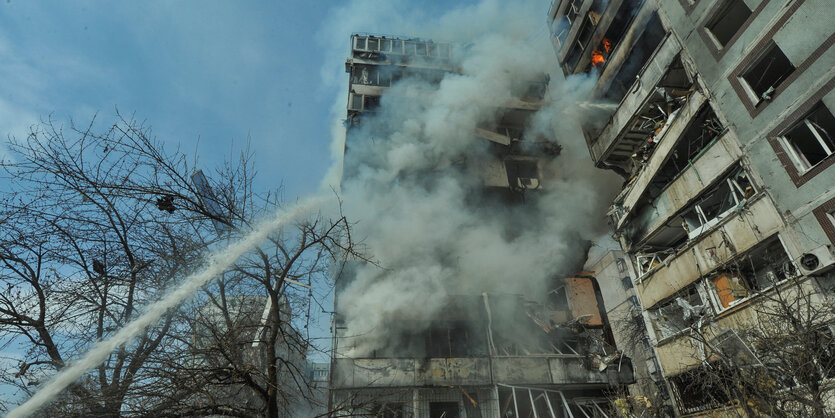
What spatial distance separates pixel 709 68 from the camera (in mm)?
13297

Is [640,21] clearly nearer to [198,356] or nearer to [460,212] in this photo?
[460,212]

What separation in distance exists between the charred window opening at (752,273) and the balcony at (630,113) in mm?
6811

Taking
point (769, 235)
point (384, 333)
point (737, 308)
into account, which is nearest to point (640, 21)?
point (769, 235)

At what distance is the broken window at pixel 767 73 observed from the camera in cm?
1154

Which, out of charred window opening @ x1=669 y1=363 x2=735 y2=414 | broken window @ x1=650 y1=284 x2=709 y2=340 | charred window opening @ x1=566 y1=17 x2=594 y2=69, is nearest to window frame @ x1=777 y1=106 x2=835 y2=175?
broken window @ x1=650 y1=284 x2=709 y2=340

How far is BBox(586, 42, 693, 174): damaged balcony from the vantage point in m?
15.0

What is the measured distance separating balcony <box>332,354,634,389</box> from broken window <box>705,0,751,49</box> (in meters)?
15.4

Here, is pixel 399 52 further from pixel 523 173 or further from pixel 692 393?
pixel 692 393

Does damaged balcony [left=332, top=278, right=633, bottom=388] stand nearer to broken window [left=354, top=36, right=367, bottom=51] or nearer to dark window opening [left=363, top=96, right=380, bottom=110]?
dark window opening [left=363, top=96, right=380, bottom=110]

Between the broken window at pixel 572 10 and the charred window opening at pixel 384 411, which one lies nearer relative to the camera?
the charred window opening at pixel 384 411

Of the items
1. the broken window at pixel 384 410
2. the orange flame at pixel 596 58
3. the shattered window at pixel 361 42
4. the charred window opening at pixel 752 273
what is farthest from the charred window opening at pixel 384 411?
the shattered window at pixel 361 42

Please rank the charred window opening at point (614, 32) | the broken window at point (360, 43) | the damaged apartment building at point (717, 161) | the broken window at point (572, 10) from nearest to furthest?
the damaged apartment building at point (717, 161)
the charred window opening at point (614, 32)
the broken window at point (572, 10)
the broken window at point (360, 43)

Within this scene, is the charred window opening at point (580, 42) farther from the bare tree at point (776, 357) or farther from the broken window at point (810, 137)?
the bare tree at point (776, 357)

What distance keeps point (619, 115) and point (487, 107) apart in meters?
11.6
